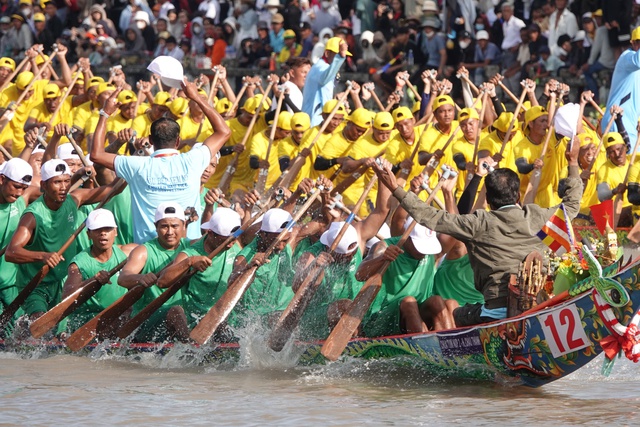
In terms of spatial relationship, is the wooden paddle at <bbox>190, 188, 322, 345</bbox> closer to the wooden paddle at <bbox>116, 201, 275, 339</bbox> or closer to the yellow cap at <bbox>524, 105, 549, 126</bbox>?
the wooden paddle at <bbox>116, 201, 275, 339</bbox>

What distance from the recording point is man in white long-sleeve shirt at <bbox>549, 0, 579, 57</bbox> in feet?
53.9

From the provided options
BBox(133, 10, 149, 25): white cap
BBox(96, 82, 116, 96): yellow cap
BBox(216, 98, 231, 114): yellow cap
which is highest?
BBox(133, 10, 149, 25): white cap

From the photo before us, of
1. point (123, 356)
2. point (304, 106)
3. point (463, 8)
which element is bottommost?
point (123, 356)

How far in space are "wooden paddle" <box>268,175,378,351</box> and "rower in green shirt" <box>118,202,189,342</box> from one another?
0.65m

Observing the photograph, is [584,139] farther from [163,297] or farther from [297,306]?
[163,297]

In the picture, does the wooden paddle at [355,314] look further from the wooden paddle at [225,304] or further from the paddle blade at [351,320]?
the wooden paddle at [225,304]

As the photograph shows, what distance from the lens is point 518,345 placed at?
818cm

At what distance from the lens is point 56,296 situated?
414 inches

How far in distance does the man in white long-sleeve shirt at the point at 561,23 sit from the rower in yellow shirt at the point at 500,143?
11.9 feet

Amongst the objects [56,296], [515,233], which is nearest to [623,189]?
[515,233]

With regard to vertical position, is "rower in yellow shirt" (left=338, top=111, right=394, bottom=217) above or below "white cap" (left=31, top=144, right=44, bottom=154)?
below

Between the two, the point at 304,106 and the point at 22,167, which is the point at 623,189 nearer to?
the point at 304,106

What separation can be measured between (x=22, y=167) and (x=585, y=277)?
14.9 feet

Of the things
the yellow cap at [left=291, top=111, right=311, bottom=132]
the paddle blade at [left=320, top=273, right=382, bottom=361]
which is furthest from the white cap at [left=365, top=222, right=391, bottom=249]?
the yellow cap at [left=291, top=111, right=311, bottom=132]
